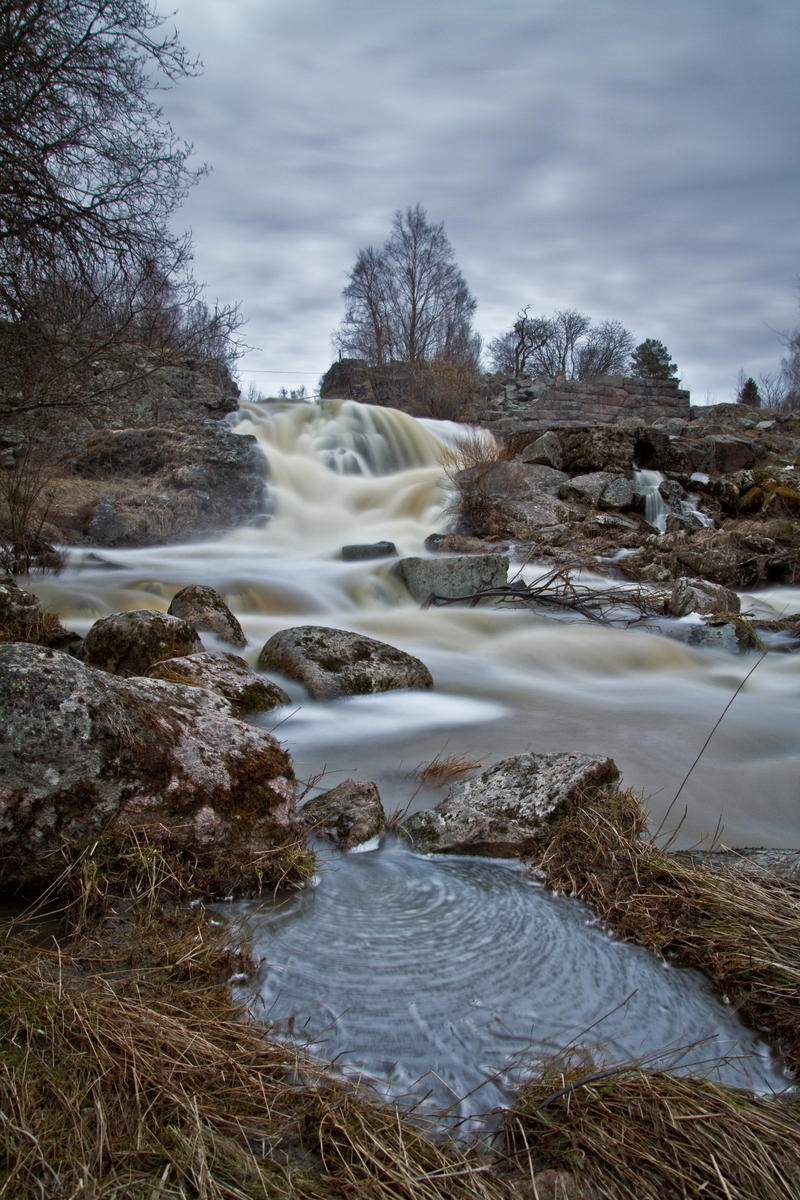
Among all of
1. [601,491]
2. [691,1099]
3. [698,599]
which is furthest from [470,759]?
[601,491]

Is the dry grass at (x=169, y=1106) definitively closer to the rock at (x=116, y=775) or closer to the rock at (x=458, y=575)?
the rock at (x=116, y=775)

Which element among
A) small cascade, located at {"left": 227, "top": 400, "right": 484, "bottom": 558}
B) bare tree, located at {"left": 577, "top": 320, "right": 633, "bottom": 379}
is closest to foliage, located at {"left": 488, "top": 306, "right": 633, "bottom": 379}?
bare tree, located at {"left": 577, "top": 320, "right": 633, "bottom": 379}

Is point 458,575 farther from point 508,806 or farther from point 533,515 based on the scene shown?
point 508,806

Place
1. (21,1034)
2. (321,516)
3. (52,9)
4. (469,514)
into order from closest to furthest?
(21,1034) → (52,9) → (469,514) → (321,516)

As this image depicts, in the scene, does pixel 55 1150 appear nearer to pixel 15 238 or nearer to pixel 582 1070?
pixel 582 1070

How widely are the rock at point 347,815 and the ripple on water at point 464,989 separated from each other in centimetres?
26

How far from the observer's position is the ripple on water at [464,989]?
1751mm

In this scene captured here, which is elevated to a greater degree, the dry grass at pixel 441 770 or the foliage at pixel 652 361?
the foliage at pixel 652 361

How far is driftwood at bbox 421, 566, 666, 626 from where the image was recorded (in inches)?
316

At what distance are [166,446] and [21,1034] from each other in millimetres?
12895

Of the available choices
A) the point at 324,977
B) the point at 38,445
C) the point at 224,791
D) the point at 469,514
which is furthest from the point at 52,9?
the point at 324,977

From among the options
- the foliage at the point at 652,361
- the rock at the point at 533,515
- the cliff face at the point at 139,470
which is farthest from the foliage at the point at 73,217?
the foliage at the point at 652,361

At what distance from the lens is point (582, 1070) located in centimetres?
165

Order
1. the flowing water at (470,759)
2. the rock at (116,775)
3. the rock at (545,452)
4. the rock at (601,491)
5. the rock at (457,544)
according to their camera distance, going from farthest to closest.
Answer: the rock at (545,452) < the rock at (601,491) < the rock at (457,544) < the rock at (116,775) < the flowing water at (470,759)
